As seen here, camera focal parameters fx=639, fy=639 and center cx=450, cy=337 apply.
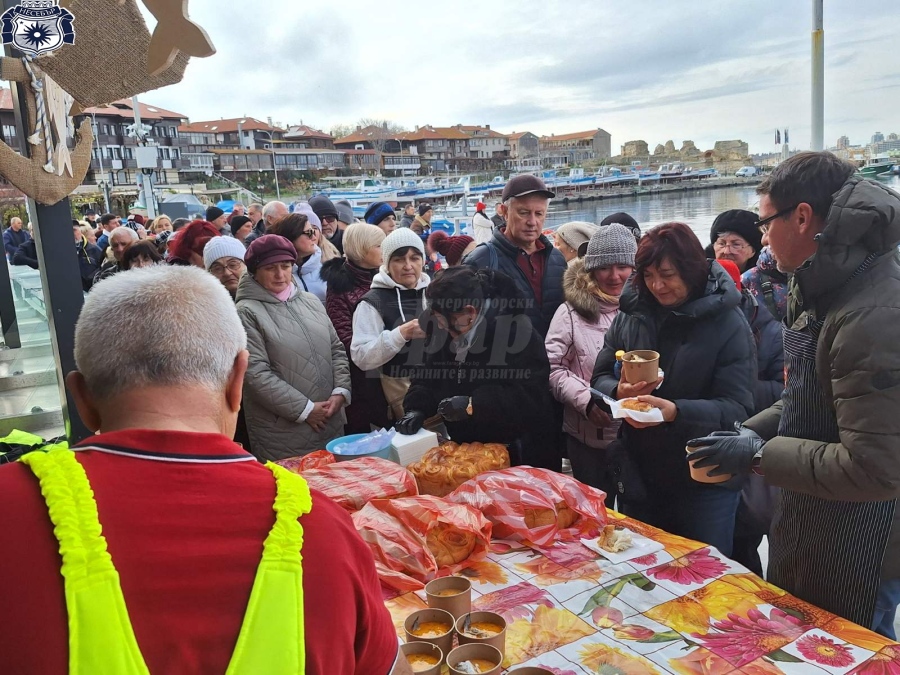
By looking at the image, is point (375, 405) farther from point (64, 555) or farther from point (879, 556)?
point (64, 555)

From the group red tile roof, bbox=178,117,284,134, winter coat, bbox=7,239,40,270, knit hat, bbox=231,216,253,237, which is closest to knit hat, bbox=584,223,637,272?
knit hat, bbox=231,216,253,237

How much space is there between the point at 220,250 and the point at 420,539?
2.23 metres

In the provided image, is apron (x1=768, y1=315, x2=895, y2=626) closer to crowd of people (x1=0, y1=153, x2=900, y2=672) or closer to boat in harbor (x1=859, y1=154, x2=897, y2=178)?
crowd of people (x1=0, y1=153, x2=900, y2=672)

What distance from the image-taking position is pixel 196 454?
79 cm

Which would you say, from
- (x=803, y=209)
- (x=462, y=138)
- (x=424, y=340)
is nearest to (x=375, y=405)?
(x=424, y=340)

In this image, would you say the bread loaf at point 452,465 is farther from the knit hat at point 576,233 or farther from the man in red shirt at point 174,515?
the knit hat at point 576,233

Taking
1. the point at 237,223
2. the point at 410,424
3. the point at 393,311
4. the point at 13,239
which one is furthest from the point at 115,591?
the point at 13,239

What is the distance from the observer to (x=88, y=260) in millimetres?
6895

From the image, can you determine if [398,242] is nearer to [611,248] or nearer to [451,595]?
[611,248]

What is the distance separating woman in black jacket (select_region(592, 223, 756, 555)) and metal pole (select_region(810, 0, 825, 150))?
12.1ft

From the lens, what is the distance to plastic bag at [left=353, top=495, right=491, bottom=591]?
164cm

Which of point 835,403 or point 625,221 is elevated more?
point 625,221

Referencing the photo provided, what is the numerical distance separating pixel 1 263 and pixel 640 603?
617 cm

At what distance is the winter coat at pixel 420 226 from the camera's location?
8977mm
